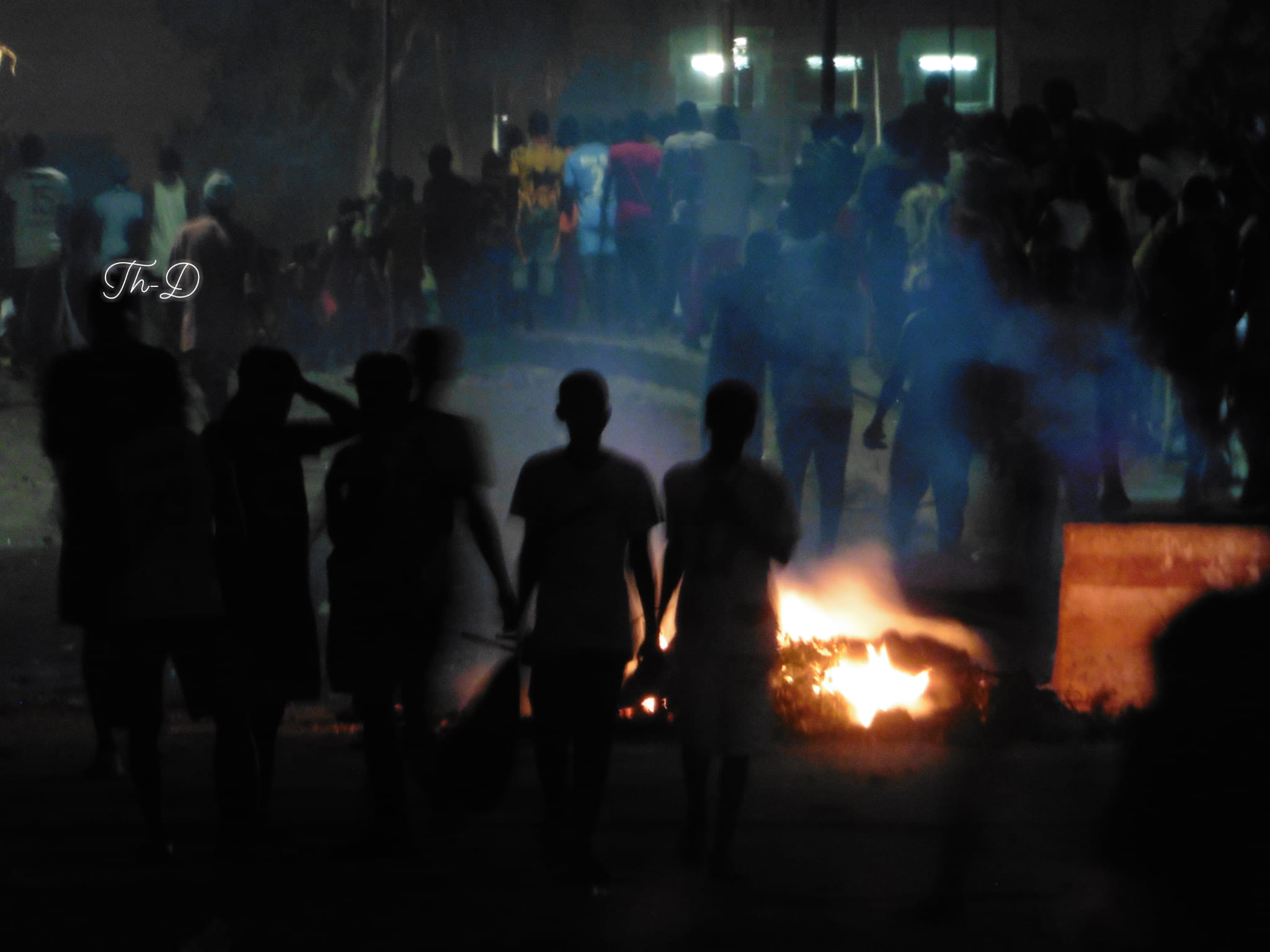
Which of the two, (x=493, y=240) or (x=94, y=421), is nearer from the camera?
(x=94, y=421)

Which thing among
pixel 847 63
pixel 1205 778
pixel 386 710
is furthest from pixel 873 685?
pixel 847 63

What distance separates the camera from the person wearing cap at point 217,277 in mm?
12234

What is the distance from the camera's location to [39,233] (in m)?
15.8

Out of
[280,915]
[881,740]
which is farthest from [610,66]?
[280,915]

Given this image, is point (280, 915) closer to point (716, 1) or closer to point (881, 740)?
point (881, 740)

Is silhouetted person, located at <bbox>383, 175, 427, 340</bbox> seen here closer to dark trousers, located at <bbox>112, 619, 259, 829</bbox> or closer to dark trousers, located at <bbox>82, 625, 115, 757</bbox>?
dark trousers, located at <bbox>82, 625, 115, 757</bbox>

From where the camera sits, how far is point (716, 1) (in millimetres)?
36938

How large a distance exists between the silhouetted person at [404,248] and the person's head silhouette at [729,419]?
1151 centimetres

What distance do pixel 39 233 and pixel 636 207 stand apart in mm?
5035

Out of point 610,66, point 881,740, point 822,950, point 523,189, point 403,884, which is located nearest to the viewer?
point 822,950

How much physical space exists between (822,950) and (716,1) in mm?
33890

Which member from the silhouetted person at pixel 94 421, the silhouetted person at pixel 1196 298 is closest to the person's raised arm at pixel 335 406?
the silhouetted person at pixel 94 421

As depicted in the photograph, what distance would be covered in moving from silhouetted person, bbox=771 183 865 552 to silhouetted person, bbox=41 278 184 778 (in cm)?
462
